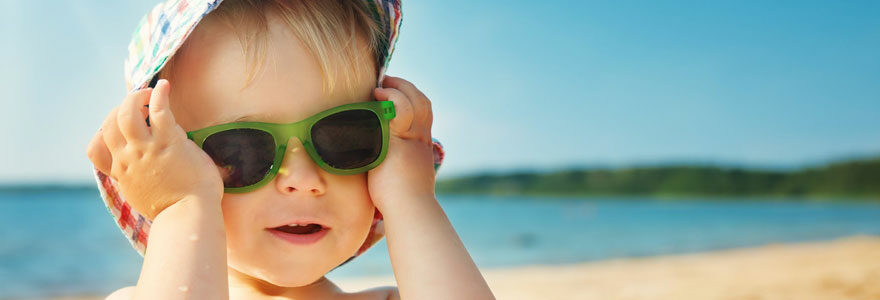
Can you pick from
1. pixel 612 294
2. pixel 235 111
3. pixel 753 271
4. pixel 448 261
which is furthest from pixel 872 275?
pixel 235 111

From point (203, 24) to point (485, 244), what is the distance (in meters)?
14.6

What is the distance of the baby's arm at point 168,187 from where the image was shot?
A: 1352 millimetres

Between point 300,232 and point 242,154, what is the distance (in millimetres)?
241

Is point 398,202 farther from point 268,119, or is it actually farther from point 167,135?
point 167,135

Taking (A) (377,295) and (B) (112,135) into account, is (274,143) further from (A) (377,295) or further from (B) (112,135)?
(A) (377,295)

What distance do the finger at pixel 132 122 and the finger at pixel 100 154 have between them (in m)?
0.12

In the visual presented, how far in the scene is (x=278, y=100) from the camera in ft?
5.08

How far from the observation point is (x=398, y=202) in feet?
5.36

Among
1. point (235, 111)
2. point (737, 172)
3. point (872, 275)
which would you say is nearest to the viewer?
point (235, 111)

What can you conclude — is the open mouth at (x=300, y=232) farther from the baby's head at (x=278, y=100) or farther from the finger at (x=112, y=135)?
→ the finger at (x=112, y=135)

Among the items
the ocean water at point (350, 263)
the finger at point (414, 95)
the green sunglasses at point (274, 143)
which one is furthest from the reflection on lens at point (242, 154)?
the ocean water at point (350, 263)

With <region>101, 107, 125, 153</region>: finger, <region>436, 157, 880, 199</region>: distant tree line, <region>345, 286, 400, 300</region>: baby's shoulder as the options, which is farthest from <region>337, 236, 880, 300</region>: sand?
<region>436, 157, 880, 199</region>: distant tree line

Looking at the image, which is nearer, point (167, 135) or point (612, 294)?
point (167, 135)

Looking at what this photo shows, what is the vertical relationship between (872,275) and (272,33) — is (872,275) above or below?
below
